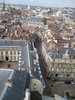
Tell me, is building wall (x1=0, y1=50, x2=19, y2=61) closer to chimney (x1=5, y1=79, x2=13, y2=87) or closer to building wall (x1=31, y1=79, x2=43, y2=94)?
building wall (x1=31, y1=79, x2=43, y2=94)

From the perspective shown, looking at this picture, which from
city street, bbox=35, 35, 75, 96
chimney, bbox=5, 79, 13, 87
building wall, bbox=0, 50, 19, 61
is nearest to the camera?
chimney, bbox=5, 79, 13, 87

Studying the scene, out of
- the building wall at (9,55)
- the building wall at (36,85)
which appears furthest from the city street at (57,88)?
the building wall at (9,55)

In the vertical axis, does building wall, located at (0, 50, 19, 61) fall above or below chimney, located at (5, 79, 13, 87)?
below

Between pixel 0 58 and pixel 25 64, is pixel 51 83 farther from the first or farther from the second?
pixel 0 58

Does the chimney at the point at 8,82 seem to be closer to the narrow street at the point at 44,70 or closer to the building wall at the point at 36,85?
the building wall at the point at 36,85

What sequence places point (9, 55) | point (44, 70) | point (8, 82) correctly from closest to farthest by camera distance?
point (8, 82)
point (44, 70)
point (9, 55)

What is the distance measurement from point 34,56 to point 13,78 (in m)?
21.6

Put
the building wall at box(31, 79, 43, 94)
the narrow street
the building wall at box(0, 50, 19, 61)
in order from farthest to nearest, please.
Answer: the building wall at box(0, 50, 19, 61), the narrow street, the building wall at box(31, 79, 43, 94)

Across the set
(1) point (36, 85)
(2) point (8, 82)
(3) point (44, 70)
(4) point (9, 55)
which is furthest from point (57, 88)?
(4) point (9, 55)

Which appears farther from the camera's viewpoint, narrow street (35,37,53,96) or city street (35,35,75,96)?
narrow street (35,37,53,96)

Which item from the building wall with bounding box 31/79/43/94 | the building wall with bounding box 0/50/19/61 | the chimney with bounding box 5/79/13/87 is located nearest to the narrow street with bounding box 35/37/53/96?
the building wall with bounding box 31/79/43/94

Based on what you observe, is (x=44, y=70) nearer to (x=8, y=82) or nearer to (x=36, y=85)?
(x=36, y=85)

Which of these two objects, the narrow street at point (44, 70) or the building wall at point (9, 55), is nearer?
the narrow street at point (44, 70)

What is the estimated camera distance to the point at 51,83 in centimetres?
6069
